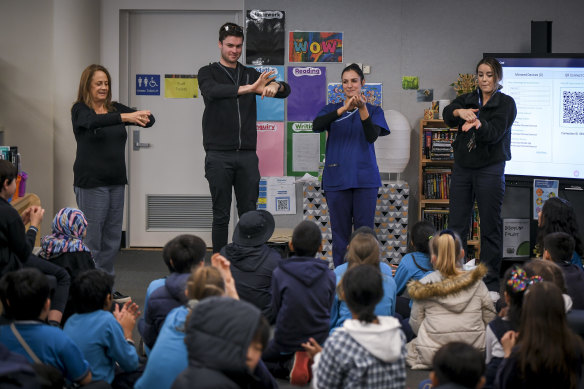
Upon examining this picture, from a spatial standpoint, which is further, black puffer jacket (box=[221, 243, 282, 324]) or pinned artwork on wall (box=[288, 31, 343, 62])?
pinned artwork on wall (box=[288, 31, 343, 62])

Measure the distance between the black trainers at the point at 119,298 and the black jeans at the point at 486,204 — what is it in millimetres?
2126

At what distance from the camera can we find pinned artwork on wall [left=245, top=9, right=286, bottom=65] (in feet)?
21.1

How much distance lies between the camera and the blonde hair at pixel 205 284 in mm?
2564

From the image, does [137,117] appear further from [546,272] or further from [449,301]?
[546,272]

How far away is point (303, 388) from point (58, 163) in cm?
340

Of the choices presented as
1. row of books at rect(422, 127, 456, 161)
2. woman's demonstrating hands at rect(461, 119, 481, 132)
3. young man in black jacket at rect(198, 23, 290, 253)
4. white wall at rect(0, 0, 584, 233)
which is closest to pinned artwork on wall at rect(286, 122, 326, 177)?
white wall at rect(0, 0, 584, 233)

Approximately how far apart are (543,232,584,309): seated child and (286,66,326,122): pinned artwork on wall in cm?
323

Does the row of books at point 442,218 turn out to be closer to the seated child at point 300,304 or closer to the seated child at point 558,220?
the seated child at point 558,220

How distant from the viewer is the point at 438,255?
342 cm

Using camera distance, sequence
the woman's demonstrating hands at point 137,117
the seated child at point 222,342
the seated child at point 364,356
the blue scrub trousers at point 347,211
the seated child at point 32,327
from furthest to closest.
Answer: the blue scrub trousers at point 347,211, the woman's demonstrating hands at point 137,117, the seated child at point 32,327, the seated child at point 364,356, the seated child at point 222,342

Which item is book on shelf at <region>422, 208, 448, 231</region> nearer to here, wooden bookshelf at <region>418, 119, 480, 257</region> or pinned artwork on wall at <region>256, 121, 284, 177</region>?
wooden bookshelf at <region>418, 119, 480, 257</region>

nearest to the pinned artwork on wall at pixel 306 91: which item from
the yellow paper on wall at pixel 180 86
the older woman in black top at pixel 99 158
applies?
the yellow paper on wall at pixel 180 86

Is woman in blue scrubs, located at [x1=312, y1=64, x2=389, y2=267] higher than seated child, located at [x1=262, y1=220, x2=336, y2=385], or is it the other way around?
woman in blue scrubs, located at [x1=312, y1=64, x2=389, y2=267]

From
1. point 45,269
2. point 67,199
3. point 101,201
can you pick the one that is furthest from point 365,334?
point 67,199
